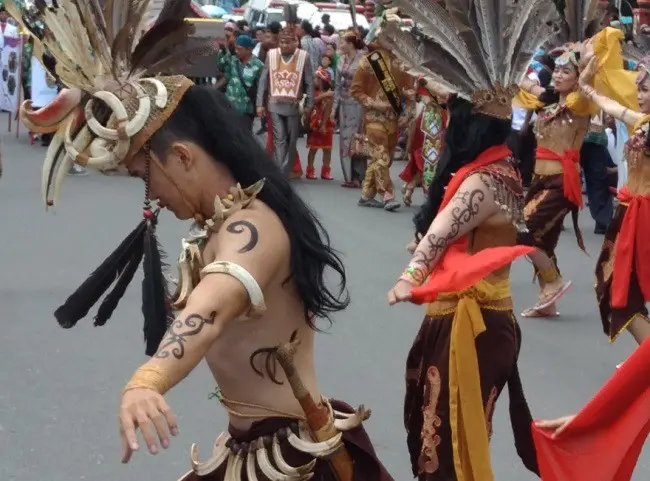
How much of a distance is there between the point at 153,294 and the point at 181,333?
0.56 metres

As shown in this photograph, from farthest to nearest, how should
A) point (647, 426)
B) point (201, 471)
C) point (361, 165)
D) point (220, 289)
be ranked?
point (361, 165) < point (647, 426) < point (201, 471) < point (220, 289)

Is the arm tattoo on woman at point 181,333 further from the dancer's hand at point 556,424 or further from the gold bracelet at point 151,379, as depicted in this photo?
the dancer's hand at point 556,424

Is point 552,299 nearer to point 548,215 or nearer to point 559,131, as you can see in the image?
point 548,215

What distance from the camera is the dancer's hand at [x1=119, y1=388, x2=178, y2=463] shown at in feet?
6.87

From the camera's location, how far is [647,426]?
321 cm

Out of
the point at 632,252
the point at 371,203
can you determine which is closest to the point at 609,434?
the point at 632,252

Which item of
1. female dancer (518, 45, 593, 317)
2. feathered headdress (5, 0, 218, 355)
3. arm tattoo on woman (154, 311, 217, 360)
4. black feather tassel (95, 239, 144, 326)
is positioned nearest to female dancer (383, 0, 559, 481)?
black feather tassel (95, 239, 144, 326)

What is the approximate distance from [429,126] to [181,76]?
8.78m

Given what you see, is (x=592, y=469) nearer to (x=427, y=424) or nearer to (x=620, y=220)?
(x=427, y=424)

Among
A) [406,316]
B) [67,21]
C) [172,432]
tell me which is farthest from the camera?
[406,316]

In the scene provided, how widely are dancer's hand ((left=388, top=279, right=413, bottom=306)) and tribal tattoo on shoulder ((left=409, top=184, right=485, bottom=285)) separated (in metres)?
0.11

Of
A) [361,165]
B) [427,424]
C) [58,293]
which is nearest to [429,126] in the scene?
[361,165]

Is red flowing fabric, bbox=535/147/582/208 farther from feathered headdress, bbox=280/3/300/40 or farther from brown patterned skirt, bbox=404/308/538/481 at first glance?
feathered headdress, bbox=280/3/300/40

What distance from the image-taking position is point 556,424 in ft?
11.2
